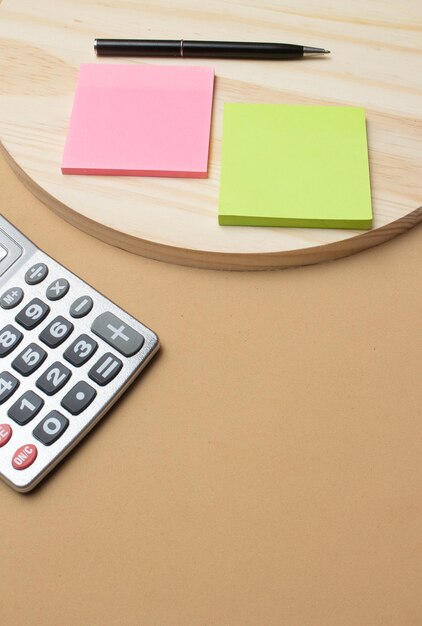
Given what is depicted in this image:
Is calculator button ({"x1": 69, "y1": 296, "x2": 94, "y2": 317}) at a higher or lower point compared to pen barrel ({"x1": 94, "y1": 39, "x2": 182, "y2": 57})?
lower

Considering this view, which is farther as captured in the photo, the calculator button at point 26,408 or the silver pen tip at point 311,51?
the silver pen tip at point 311,51

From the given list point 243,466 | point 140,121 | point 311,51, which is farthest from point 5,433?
point 311,51

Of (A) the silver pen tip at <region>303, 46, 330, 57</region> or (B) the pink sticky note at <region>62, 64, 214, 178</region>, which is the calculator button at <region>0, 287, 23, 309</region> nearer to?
(B) the pink sticky note at <region>62, 64, 214, 178</region>

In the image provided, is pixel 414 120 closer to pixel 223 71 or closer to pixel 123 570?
pixel 223 71

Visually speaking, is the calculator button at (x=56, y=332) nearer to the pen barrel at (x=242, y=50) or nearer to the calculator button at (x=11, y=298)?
the calculator button at (x=11, y=298)

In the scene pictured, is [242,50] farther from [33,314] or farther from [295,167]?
[33,314]

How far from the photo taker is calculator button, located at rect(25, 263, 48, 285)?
44 cm

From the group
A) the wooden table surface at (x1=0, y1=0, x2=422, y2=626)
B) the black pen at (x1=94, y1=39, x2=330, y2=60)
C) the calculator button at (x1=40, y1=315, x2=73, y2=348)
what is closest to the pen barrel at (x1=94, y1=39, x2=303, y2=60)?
the black pen at (x1=94, y1=39, x2=330, y2=60)

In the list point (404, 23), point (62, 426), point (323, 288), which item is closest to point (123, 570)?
point (62, 426)

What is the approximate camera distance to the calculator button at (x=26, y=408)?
389 mm

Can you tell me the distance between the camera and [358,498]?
1.24 feet

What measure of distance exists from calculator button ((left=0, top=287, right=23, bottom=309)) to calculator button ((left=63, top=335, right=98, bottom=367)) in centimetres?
5

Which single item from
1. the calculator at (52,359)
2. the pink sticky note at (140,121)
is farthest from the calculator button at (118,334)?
the pink sticky note at (140,121)

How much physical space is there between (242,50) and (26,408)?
323mm
